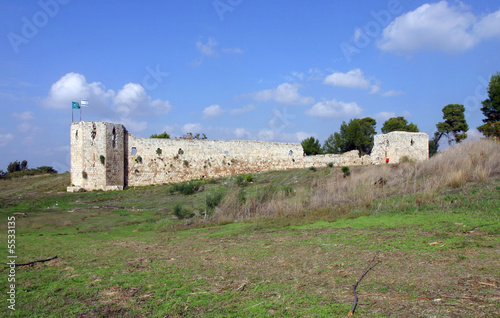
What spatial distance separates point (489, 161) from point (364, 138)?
3336 cm

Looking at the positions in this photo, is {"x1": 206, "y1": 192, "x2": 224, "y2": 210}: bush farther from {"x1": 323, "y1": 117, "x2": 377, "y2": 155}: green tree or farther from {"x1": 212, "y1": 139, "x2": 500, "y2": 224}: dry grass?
{"x1": 323, "y1": 117, "x2": 377, "y2": 155}: green tree

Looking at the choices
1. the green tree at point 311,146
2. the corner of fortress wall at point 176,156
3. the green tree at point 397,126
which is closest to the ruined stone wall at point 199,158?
the corner of fortress wall at point 176,156

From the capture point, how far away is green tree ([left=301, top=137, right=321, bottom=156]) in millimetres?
45781

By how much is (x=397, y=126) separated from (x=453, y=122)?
598cm

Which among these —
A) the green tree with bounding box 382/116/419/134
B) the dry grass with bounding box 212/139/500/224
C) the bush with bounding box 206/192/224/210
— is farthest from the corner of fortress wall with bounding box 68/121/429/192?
the green tree with bounding box 382/116/419/134

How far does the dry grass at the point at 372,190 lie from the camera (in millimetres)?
9727

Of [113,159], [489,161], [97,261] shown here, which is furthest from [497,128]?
[113,159]

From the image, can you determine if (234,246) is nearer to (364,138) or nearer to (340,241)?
(340,241)

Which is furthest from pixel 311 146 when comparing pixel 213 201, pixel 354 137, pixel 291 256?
pixel 291 256

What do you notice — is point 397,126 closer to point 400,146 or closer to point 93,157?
point 400,146

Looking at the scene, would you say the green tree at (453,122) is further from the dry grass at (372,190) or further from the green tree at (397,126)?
the dry grass at (372,190)

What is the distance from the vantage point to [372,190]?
10.5 m

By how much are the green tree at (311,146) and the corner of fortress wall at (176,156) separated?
14.1m

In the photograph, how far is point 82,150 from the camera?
23.0 m
